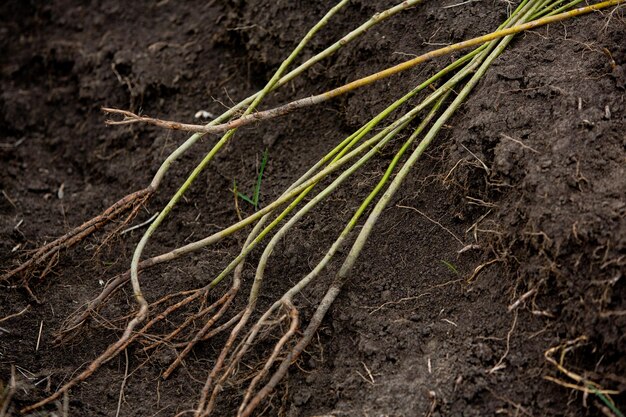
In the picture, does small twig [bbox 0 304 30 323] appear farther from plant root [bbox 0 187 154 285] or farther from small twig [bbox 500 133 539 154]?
small twig [bbox 500 133 539 154]

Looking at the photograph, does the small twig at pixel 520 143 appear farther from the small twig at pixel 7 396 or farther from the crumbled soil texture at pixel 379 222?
the small twig at pixel 7 396

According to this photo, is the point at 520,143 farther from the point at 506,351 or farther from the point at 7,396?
the point at 7,396

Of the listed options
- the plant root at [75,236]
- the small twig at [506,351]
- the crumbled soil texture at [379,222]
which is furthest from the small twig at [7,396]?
the small twig at [506,351]

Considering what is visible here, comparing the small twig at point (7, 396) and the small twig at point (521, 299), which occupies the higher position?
the small twig at point (521, 299)

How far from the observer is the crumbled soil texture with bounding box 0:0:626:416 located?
5.07 ft

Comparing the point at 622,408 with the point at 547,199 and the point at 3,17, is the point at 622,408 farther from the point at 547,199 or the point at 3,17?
the point at 3,17

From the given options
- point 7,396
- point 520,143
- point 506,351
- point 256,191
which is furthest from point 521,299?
point 7,396

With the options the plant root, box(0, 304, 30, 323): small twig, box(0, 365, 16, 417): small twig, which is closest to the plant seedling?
the plant root

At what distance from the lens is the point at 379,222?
1929 millimetres

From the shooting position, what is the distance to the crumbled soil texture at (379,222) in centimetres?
155

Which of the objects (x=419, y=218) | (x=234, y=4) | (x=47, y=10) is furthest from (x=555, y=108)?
(x=47, y=10)

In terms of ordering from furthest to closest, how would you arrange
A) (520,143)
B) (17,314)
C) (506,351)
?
(17,314)
(520,143)
(506,351)

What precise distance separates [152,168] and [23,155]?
1.86 feet

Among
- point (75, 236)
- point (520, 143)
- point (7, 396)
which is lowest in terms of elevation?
point (7, 396)
